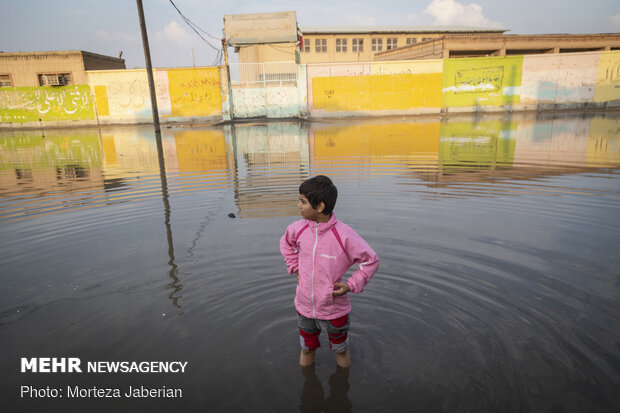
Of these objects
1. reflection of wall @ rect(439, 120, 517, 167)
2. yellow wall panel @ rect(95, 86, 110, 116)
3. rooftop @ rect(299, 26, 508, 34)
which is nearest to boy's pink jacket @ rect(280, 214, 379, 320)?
reflection of wall @ rect(439, 120, 517, 167)

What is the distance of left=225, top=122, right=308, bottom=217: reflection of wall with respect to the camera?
232 inches

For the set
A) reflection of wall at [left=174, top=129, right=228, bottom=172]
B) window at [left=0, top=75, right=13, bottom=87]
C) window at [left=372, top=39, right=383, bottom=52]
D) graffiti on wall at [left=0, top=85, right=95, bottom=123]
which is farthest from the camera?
window at [left=372, top=39, right=383, bottom=52]

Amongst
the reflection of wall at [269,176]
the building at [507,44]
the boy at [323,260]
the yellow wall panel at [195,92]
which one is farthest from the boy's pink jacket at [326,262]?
the building at [507,44]

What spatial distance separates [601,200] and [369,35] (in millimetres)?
43939

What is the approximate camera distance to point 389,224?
4938mm

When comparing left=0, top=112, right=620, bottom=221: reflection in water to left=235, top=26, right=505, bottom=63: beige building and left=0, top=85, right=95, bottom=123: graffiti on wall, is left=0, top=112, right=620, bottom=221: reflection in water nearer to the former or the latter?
left=0, top=85, right=95, bottom=123: graffiti on wall

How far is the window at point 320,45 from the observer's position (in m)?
44.0

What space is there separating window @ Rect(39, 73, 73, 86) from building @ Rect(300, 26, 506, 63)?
2488cm

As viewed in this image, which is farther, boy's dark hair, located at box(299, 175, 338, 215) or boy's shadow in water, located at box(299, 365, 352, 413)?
boy's shadow in water, located at box(299, 365, 352, 413)

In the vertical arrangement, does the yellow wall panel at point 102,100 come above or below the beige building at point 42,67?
below

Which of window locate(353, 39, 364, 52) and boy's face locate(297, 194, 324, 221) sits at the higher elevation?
window locate(353, 39, 364, 52)

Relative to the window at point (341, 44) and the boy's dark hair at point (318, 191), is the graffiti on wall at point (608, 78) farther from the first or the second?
the boy's dark hair at point (318, 191)

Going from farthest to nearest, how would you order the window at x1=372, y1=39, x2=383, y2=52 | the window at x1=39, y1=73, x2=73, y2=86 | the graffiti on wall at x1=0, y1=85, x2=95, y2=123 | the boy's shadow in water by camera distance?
the window at x1=372, y1=39, x2=383, y2=52, the window at x1=39, y1=73, x2=73, y2=86, the graffiti on wall at x1=0, y1=85, x2=95, y2=123, the boy's shadow in water

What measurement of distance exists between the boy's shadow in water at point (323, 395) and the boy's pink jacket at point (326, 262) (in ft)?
1.45
